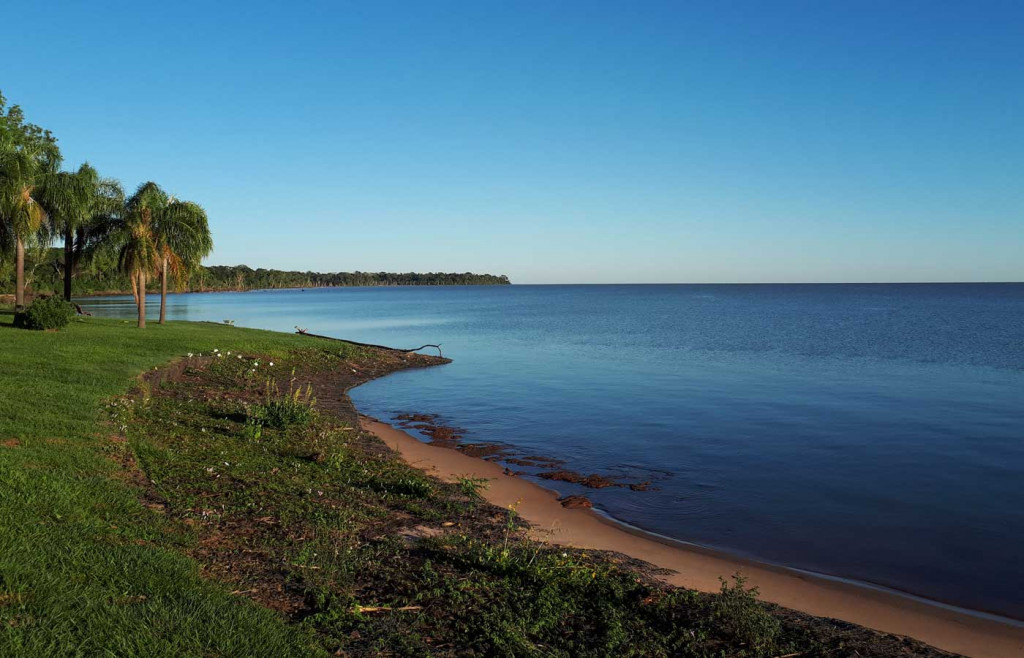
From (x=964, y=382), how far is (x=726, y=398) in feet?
44.6

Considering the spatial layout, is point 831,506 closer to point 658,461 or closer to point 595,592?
point 658,461

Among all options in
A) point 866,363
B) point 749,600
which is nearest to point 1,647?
point 749,600

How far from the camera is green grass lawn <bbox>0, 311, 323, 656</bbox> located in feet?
18.9

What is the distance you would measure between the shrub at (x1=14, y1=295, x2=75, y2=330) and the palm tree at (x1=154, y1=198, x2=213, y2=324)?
619 cm

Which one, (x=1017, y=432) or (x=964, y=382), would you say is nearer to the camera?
(x=1017, y=432)

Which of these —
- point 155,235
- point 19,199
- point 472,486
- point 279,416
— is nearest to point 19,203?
point 19,199

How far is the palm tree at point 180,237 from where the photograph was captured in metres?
33.0

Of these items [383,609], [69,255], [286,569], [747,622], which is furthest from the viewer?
[69,255]

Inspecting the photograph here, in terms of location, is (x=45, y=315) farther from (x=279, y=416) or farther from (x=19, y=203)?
(x=279, y=416)

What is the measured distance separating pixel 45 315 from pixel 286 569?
2475 centimetres

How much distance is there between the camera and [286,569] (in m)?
8.00

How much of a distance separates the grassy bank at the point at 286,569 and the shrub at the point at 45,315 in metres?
14.3

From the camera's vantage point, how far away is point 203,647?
19.1 ft

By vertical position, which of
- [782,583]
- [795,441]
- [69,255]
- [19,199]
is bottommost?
[782,583]
